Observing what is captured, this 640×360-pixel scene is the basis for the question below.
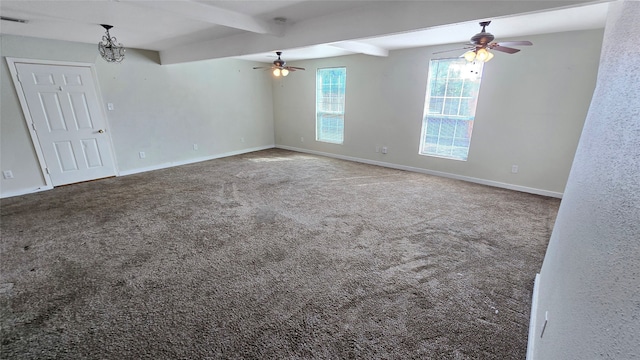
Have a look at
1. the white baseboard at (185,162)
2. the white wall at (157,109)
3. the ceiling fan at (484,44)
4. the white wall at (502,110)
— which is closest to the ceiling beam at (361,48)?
the white wall at (502,110)

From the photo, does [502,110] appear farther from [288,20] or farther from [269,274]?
[269,274]

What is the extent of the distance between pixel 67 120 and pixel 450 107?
21.8 ft

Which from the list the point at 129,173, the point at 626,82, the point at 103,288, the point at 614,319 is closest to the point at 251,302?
the point at 103,288

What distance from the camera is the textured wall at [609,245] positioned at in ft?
1.85

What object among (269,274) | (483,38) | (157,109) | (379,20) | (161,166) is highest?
(379,20)

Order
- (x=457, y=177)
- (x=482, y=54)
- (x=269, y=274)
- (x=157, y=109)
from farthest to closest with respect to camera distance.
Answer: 1. (x=157, y=109)
2. (x=457, y=177)
3. (x=482, y=54)
4. (x=269, y=274)

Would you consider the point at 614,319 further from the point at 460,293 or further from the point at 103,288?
the point at 103,288

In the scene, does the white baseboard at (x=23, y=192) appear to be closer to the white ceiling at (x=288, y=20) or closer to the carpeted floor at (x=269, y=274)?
the carpeted floor at (x=269, y=274)

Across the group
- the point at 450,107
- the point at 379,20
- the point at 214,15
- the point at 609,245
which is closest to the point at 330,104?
the point at 450,107

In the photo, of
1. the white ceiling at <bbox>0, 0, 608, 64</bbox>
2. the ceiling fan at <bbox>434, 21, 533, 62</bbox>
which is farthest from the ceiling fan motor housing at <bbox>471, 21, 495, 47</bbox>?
the white ceiling at <bbox>0, 0, 608, 64</bbox>

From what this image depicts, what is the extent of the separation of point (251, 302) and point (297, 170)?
145 inches

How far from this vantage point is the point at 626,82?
0.89 m

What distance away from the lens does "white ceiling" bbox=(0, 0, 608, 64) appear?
7.81 ft

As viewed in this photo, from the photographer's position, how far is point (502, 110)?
4215 mm
